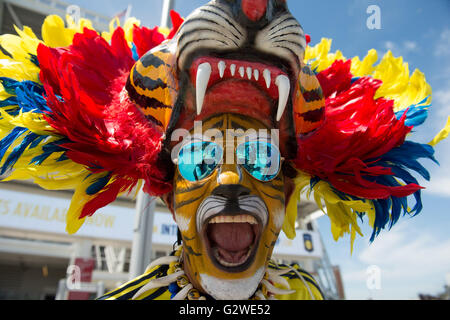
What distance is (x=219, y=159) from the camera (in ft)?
4.75

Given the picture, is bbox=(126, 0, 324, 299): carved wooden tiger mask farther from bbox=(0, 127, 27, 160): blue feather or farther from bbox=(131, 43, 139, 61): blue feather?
bbox=(0, 127, 27, 160): blue feather

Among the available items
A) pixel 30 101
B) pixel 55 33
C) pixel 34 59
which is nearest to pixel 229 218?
pixel 30 101

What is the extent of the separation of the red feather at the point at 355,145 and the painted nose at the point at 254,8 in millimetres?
655

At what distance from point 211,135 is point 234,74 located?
30 centimetres

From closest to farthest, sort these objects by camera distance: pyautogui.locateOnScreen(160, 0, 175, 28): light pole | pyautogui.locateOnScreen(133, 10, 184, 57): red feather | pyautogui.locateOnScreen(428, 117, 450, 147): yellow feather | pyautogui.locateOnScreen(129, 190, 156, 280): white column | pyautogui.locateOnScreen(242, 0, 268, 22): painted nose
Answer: pyautogui.locateOnScreen(242, 0, 268, 22): painted nose → pyautogui.locateOnScreen(428, 117, 450, 147): yellow feather → pyautogui.locateOnScreen(133, 10, 184, 57): red feather → pyautogui.locateOnScreen(129, 190, 156, 280): white column → pyautogui.locateOnScreen(160, 0, 175, 28): light pole

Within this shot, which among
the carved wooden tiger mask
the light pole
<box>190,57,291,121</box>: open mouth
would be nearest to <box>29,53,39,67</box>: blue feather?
the carved wooden tiger mask

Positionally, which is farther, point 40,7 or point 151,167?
point 40,7

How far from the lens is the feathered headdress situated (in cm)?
147

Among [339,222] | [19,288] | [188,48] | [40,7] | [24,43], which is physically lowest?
[19,288]

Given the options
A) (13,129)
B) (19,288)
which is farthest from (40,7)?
(13,129)

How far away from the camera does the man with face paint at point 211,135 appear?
1315 mm
